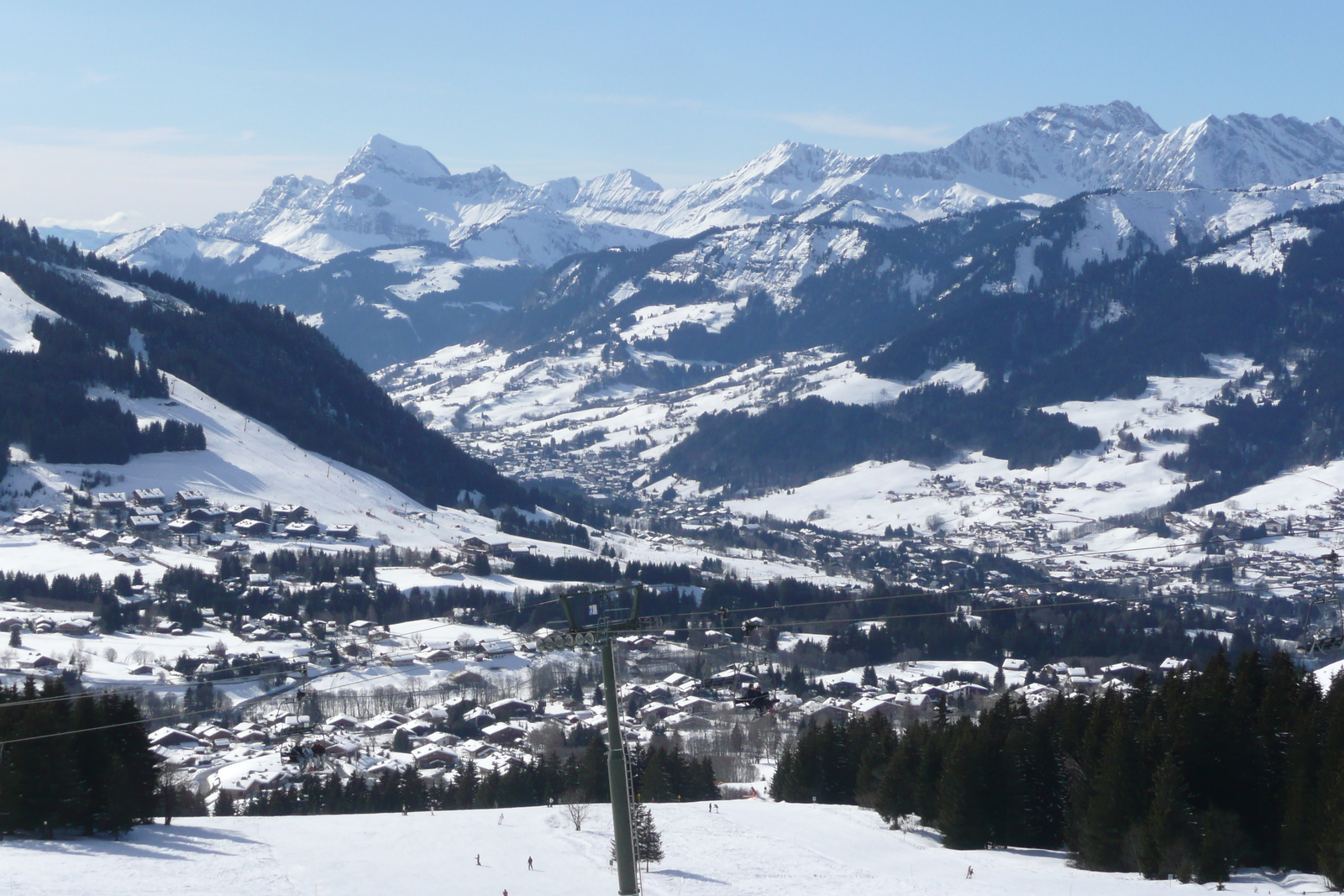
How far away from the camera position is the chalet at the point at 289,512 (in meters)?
185

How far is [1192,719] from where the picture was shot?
59438 mm

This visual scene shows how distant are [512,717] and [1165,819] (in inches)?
2558

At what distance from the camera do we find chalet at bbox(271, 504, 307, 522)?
18475 cm

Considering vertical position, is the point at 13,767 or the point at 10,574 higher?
the point at 10,574

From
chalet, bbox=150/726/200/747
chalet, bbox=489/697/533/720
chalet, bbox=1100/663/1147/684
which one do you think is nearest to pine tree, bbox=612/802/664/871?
chalet, bbox=150/726/200/747

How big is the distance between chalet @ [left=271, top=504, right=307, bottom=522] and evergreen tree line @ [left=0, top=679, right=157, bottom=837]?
403 feet

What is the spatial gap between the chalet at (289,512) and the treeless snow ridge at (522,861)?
119680mm

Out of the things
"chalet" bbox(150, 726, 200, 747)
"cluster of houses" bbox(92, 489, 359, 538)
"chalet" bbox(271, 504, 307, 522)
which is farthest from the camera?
"chalet" bbox(271, 504, 307, 522)

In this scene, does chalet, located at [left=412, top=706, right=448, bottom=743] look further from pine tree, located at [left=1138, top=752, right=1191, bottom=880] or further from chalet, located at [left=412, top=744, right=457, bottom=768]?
pine tree, located at [left=1138, top=752, right=1191, bottom=880]

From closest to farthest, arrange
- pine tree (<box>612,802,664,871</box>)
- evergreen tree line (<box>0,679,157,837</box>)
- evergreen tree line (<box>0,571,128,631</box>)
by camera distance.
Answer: evergreen tree line (<box>0,679,157,837</box>)
pine tree (<box>612,802,664,871</box>)
evergreen tree line (<box>0,571,128,631</box>)

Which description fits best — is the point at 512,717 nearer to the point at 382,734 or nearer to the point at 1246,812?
the point at 382,734

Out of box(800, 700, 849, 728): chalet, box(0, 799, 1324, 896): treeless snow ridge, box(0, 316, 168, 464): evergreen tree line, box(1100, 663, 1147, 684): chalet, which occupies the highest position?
box(0, 316, 168, 464): evergreen tree line

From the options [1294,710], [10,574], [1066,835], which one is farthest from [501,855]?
[10,574]

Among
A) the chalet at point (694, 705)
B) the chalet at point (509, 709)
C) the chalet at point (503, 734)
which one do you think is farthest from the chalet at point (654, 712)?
the chalet at point (503, 734)
